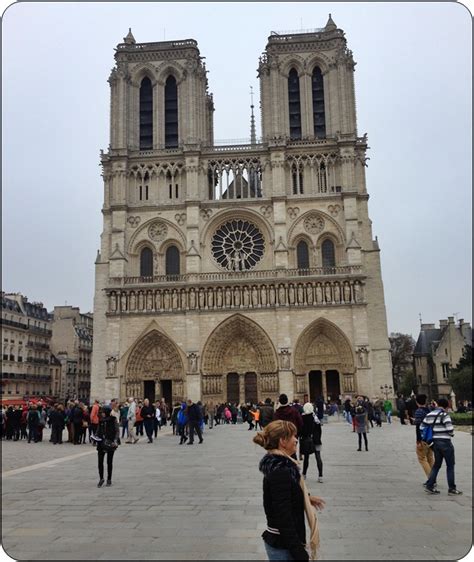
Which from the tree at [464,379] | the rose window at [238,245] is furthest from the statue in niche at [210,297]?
the tree at [464,379]

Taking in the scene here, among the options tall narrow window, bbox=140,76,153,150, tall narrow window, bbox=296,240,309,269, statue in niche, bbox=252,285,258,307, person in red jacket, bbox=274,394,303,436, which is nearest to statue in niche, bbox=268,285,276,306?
statue in niche, bbox=252,285,258,307

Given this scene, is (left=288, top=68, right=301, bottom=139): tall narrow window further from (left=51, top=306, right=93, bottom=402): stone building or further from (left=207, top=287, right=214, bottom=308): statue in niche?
(left=51, top=306, right=93, bottom=402): stone building

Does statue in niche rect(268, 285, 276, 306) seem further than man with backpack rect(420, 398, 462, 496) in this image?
Yes

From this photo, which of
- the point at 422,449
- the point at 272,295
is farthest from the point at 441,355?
the point at 422,449

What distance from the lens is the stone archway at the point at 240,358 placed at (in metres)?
34.8

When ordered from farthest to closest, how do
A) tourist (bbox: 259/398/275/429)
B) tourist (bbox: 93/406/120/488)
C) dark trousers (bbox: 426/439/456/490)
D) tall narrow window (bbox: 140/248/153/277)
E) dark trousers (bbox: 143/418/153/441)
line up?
1. tall narrow window (bbox: 140/248/153/277)
2. dark trousers (bbox: 143/418/153/441)
3. tourist (bbox: 259/398/275/429)
4. tourist (bbox: 93/406/120/488)
5. dark trousers (bbox: 426/439/456/490)

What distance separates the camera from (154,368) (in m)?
36.1

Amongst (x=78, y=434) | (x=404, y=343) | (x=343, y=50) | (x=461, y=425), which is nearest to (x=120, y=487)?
(x=78, y=434)

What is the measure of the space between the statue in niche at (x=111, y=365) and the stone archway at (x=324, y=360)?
1111 cm

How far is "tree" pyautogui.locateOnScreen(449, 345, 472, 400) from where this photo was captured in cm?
3160

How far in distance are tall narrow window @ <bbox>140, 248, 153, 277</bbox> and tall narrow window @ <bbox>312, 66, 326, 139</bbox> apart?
45.2 ft

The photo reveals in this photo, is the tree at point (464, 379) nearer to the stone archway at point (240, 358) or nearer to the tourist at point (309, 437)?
the stone archway at point (240, 358)

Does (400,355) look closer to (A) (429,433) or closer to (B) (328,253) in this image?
(B) (328,253)

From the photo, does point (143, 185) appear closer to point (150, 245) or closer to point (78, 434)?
point (150, 245)
